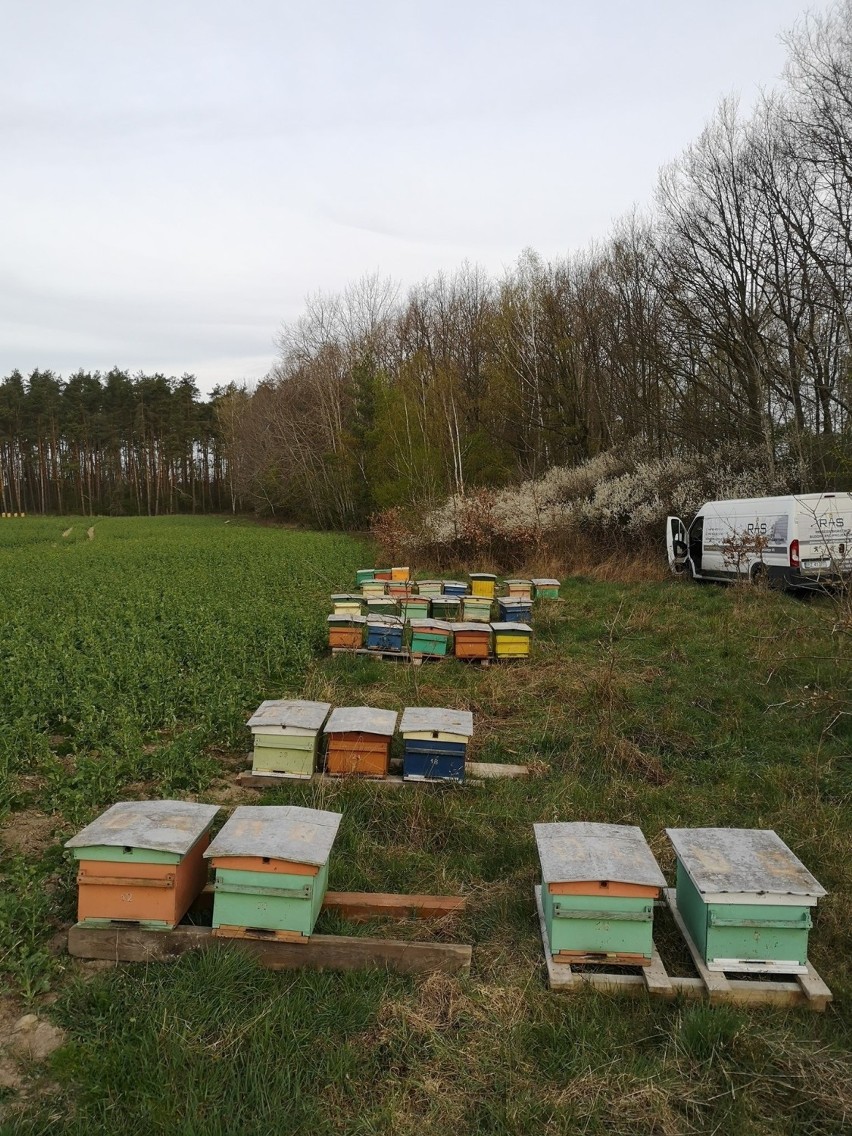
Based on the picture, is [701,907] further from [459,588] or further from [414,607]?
[459,588]

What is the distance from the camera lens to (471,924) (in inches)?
180

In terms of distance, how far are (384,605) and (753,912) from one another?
8.93 metres

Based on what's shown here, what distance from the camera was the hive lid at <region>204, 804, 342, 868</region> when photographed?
403 cm

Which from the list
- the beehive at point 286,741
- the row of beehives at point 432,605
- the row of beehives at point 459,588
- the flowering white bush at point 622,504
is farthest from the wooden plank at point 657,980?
the flowering white bush at point 622,504

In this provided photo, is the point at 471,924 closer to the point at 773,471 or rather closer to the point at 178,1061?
the point at 178,1061

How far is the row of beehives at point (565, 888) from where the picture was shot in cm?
392

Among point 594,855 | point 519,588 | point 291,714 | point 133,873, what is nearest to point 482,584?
point 519,588

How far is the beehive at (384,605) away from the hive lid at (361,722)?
218 inches

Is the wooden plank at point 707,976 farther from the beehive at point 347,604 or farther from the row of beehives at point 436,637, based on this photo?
the beehive at point 347,604

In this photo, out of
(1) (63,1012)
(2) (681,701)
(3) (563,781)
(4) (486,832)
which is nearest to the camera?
(1) (63,1012)

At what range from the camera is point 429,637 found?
1076 centimetres

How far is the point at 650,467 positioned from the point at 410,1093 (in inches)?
936

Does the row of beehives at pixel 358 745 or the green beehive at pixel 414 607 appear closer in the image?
the row of beehives at pixel 358 745

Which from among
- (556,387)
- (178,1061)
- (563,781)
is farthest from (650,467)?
(178,1061)
